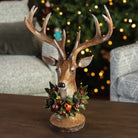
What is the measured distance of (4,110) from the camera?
1.14 metres

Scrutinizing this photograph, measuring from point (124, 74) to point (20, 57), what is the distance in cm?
86

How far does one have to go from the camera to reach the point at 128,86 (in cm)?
163

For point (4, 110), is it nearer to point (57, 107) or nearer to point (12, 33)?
point (57, 107)

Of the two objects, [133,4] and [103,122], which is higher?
[133,4]

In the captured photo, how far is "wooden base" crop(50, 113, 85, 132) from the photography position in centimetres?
91

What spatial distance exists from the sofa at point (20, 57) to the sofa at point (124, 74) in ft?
1.52

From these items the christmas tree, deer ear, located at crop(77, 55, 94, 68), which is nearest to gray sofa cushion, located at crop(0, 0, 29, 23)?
the christmas tree

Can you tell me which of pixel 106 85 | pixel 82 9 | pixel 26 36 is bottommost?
pixel 106 85

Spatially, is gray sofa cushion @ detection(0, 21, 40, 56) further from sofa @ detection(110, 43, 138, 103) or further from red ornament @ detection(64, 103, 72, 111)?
red ornament @ detection(64, 103, 72, 111)

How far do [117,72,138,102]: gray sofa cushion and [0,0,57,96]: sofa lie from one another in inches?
20.8

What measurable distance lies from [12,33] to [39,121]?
4.06ft

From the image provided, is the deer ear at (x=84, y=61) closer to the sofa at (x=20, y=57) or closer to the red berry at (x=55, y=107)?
the red berry at (x=55, y=107)

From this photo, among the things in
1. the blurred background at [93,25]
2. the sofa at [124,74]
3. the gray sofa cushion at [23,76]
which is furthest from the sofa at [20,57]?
the sofa at [124,74]

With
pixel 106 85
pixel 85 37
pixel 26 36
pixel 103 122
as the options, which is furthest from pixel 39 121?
pixel 106 85
